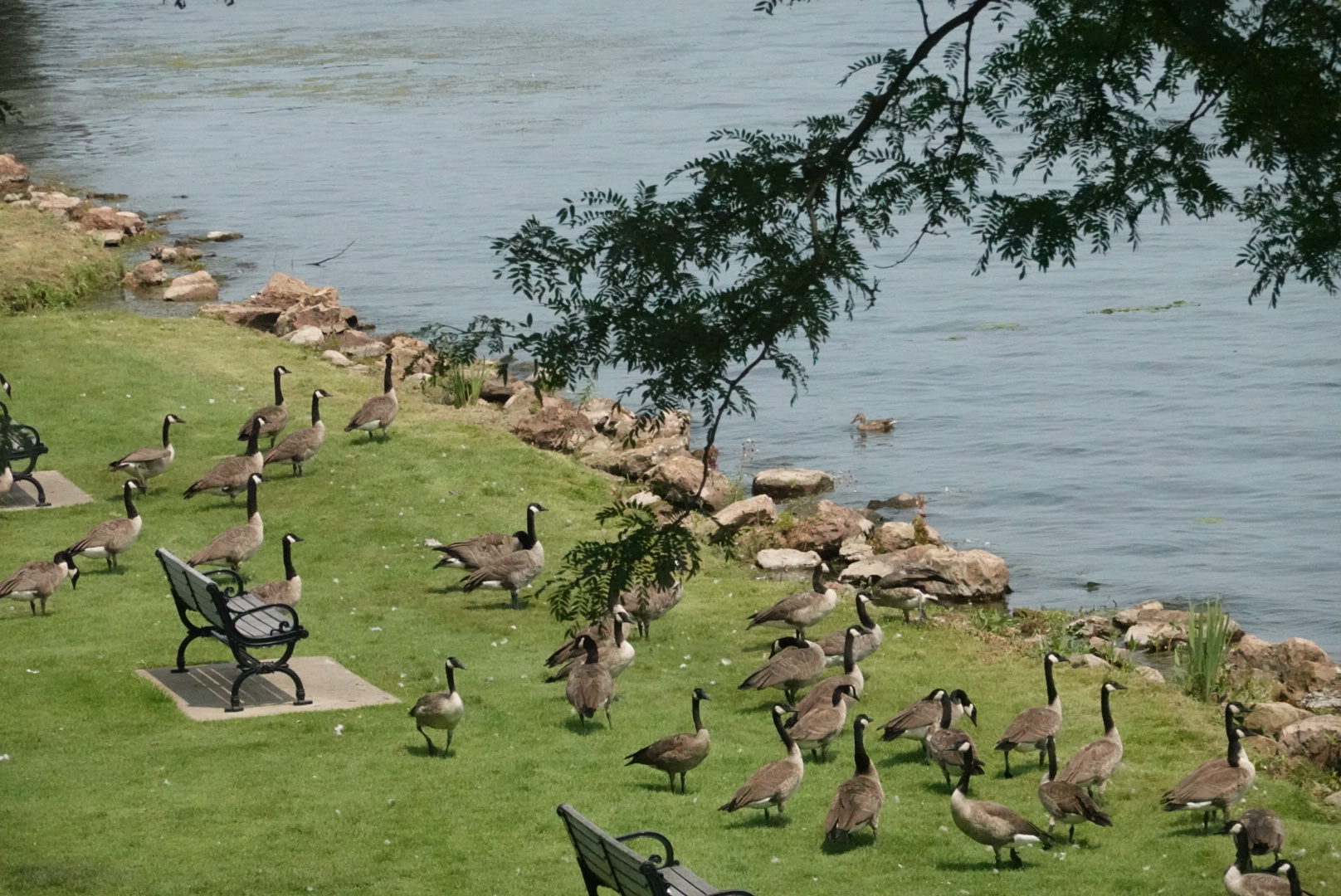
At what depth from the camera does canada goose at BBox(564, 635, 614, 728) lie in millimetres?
15289

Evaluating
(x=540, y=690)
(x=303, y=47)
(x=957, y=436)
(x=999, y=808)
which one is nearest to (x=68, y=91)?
(x=303, y=47)

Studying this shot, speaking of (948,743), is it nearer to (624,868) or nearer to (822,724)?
(822,724)

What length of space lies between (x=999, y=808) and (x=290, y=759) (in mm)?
6179

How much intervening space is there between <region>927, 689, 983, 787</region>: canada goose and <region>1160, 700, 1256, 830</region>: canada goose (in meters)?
1.65

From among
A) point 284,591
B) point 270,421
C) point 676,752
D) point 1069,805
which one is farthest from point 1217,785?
point 270,421

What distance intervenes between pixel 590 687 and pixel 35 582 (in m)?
6.83

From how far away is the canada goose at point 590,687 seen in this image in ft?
50.2

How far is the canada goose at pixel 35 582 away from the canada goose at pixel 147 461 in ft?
14.8

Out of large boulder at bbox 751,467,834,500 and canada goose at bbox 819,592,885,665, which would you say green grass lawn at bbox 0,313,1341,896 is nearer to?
canada goose at bbox 819,592,885,665

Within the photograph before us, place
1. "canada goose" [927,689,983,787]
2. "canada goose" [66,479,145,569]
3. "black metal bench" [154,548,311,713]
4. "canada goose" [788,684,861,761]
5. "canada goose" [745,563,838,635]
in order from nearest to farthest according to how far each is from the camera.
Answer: "canada goose" [927,689,983,787] → "canada goose" [788,684,861,761] → "black metal bench" [154,548,311,713] → "canada goose" [745,563,838,635] → "canada goose" [66,479,145,569]

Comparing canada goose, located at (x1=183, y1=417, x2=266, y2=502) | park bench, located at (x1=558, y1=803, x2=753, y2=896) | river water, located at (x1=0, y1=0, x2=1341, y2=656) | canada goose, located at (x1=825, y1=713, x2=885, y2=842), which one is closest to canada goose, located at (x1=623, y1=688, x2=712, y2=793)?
canada goose, located at (x1=825, y1=713, x2=885, y2=842)

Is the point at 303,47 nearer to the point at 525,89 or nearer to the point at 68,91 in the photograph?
the point at 68,91

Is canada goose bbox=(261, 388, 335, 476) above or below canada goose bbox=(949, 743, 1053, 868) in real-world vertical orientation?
above

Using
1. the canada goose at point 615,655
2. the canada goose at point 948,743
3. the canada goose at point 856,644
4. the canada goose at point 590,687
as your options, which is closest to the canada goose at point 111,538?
the canada goose at point 615,655
